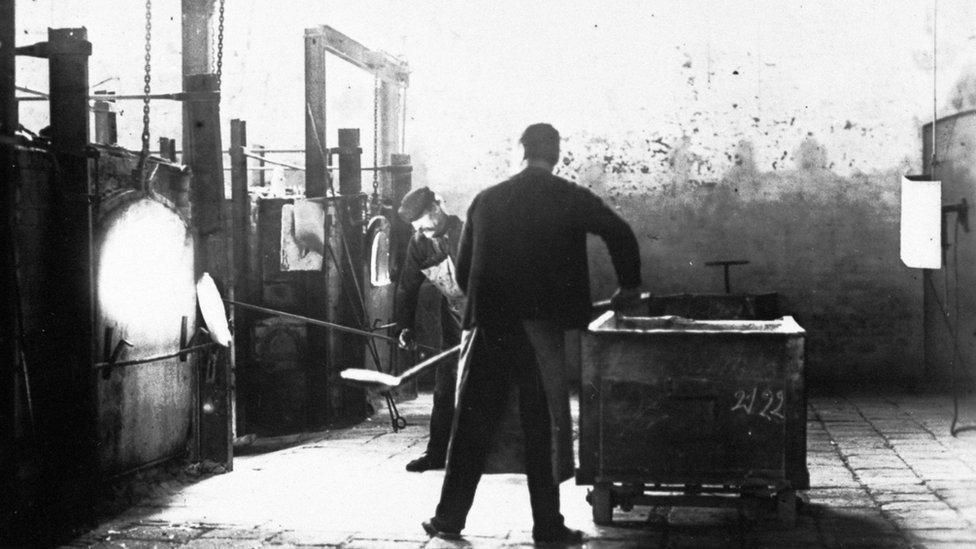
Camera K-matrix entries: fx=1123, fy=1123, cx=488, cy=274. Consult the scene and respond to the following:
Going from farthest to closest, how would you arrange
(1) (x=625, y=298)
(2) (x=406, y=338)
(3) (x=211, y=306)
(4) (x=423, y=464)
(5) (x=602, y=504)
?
1. (2) (x=406, y=338)
2. (4) (x=423, y=464)
3. (3) (x=211, y=306)
4. (5) (x=602, y=504)
5. (1) (x=625, y=298)

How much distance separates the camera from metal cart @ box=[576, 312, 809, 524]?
18.2 feet

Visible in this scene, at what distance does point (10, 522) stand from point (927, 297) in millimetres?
9490

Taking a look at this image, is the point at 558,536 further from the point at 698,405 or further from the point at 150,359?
the point at 150,359

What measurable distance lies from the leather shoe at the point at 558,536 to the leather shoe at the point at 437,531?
0.38m

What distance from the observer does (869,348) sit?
39.2ft

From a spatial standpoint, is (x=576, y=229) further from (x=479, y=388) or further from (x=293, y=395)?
(x=293, y=395)

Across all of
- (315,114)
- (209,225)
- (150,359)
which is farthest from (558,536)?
(315,114)

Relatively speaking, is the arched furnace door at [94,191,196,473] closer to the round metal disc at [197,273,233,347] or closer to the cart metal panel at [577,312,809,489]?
the round metal disc at [197,273,233,347]

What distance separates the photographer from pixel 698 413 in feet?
18.3

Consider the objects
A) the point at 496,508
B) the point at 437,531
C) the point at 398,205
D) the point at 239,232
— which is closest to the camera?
the point at 437,531

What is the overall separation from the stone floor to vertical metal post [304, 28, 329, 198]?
259 cm

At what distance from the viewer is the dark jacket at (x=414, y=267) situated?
25.4 ft

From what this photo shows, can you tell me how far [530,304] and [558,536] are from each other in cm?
111

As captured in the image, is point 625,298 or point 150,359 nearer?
point 625,298
